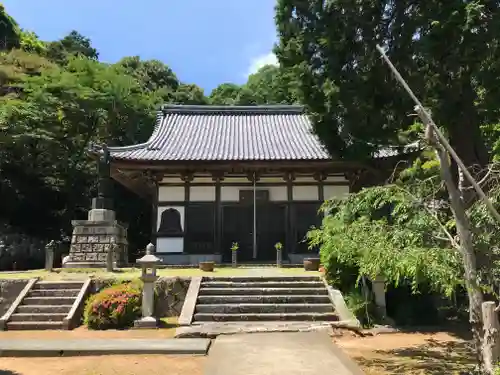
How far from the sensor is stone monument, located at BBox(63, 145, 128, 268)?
13.9m

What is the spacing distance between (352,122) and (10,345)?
790cm

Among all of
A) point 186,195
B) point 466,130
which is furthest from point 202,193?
point 466,130

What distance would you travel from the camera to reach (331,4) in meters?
8.64

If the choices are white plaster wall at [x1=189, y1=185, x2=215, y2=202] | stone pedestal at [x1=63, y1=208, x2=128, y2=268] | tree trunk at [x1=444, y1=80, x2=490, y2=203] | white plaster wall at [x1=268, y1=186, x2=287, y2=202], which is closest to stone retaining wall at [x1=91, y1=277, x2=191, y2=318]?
stone pedestal at [x1=63, y1=208, x2=128, y2=268]

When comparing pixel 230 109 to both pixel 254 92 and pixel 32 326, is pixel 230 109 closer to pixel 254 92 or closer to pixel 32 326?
pixel 32 326

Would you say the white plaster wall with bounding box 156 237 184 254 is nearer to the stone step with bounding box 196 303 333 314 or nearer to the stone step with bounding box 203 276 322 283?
→ the stone step with bounding box 203 276 322 283

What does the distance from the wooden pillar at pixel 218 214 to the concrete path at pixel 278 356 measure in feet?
25.8

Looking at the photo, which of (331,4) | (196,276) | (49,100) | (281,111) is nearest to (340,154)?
(331,4)

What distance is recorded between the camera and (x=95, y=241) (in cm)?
1407

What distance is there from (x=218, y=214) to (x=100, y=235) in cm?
427

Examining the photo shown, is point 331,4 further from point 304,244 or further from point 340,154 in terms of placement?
point 304,244

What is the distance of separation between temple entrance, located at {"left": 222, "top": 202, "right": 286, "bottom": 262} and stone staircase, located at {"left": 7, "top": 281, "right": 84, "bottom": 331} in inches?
261

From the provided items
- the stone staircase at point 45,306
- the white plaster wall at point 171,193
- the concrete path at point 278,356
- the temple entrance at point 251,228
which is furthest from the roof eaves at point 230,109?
the concrete path at point 278,356

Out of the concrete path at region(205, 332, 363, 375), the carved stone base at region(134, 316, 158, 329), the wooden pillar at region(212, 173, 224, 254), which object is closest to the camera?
the concrete path at region(205, 332, 363, 375)
